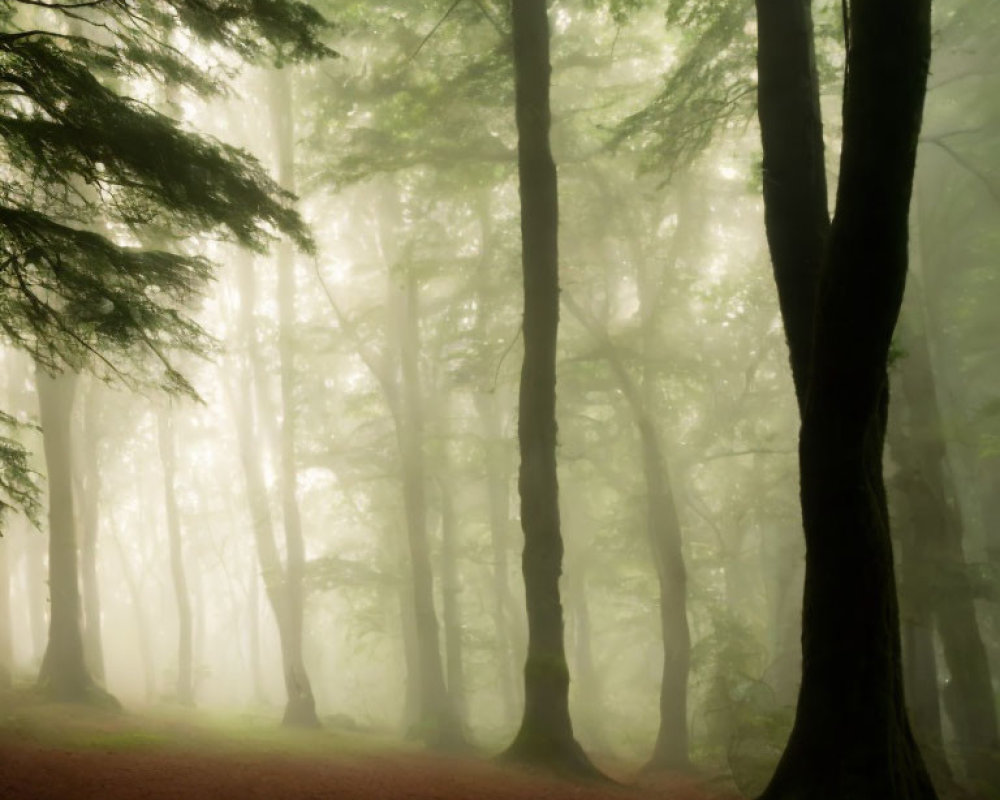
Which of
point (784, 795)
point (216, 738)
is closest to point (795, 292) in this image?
point (784, 795)

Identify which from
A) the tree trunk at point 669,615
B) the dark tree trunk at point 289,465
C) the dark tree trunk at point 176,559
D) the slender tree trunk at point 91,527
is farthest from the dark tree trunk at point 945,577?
the slender tree trunk at point 91,527

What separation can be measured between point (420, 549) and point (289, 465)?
456 centimetres

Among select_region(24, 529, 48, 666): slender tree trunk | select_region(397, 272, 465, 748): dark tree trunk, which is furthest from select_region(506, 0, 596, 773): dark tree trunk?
select_region(24, 529, 48, 666): slender tree trunk

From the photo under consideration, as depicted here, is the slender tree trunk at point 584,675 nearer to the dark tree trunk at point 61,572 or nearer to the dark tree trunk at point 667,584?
the dark tree trunk at point 667,584

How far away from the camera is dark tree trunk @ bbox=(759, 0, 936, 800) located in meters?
4.26

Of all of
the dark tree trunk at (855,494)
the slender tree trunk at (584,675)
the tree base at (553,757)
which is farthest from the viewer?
the slender tree trunk at (584,675)

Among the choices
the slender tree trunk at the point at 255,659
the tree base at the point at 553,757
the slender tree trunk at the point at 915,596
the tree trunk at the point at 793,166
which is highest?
the tree trunk at the point at 793,166

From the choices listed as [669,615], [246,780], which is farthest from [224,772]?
[669,615]

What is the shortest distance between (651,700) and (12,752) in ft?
86.9

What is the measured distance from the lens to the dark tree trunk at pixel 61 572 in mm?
14555

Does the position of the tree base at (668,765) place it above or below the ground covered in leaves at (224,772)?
below

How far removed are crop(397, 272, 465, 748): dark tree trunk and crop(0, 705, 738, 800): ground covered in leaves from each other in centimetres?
482

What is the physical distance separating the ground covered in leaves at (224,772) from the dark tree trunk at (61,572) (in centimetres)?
154

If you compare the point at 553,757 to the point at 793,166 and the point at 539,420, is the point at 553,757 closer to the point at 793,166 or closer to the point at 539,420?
the point at 539,420
